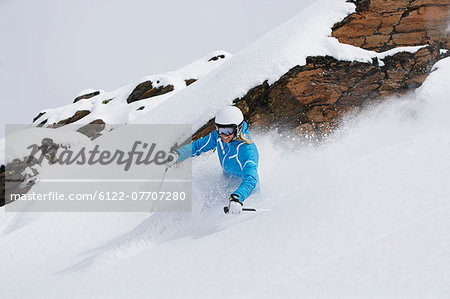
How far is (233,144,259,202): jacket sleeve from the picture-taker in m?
3.74

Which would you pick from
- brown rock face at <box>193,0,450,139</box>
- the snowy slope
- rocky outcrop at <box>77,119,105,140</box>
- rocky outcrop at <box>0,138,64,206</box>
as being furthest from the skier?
rocky outcrop at <box>77,119,105,140</box>

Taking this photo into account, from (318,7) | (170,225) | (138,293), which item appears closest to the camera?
(138,293)

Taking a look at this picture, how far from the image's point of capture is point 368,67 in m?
7.51

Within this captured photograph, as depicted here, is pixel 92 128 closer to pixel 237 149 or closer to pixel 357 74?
pixel 357 74

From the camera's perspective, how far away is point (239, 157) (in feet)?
13.8

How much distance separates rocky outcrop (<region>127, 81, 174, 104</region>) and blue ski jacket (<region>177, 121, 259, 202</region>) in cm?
2552

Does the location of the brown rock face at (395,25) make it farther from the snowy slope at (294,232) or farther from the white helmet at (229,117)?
the white helmet at (229,117)

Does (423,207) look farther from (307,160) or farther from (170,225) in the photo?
(170,225)

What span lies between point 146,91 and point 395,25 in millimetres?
25725

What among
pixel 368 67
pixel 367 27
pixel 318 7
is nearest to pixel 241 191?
pixel 368 67

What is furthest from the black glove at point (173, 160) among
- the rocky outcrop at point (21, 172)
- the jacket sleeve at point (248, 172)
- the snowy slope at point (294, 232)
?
the rocky outcrop at point (21, 172)

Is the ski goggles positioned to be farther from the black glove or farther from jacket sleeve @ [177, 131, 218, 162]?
the black glove

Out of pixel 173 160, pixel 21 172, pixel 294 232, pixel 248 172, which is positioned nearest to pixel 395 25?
pixel 248 172

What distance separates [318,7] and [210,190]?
712 centimetres
